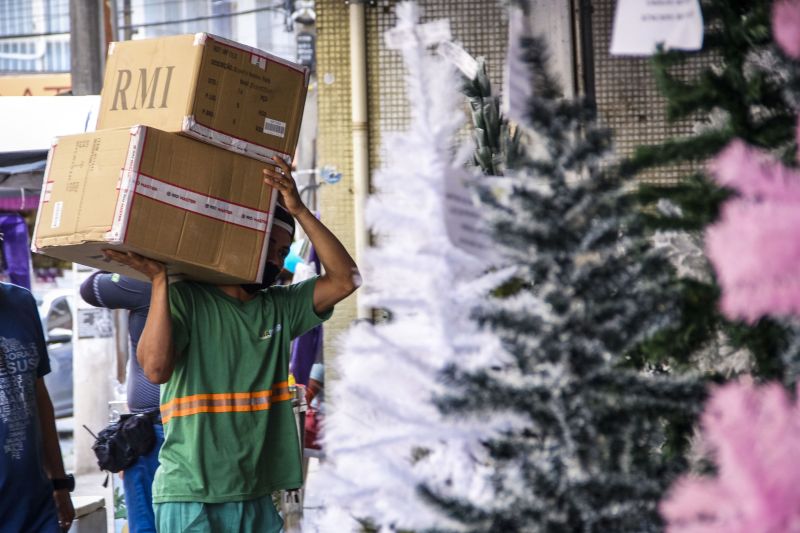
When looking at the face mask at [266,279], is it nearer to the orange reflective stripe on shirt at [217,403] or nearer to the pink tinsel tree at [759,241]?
the orange reflective stripe on shirt at [217,403]

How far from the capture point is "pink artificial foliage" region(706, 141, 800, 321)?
0.99 m

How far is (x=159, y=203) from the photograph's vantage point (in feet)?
9.71

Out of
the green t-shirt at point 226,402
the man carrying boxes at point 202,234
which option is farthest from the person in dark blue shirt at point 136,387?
the green t-shirt at point 226,402

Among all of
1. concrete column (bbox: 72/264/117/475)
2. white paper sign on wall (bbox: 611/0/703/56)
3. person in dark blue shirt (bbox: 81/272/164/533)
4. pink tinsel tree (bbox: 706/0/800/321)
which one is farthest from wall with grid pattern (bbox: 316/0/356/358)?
concrete column (bbox: 72/264/117/475)

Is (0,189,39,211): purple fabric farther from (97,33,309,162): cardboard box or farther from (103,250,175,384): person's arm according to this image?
(103,250,175,384): person's arm

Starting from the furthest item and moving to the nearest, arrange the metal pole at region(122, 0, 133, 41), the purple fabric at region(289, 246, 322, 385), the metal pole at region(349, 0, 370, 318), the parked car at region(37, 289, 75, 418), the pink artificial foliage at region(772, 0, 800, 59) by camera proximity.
A: the metal pole at region(122, 0, 133, 41) < the parked car at region(37, 289, 75, 418) < the purple fabric at region(289, 246, 322, 385) < the metal pole at region(349, 0, 370, 318) < the pink artificial foliage at region(772, 0, 800, 59)

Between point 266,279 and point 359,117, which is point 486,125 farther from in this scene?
point 359,117

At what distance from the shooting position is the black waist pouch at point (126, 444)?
4.47 metres

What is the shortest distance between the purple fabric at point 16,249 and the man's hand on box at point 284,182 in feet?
20.3

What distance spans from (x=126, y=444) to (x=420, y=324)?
3302 millimetres

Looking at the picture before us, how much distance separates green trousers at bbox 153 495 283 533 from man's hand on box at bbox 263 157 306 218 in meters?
0.90

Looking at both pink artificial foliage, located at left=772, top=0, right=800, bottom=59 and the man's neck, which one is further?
the man's neck

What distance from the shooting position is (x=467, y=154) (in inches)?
60.1

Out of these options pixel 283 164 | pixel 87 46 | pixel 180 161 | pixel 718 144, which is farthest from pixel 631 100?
pixel 87 46
